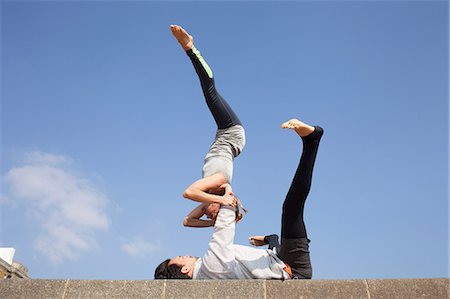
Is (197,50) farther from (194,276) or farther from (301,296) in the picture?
(301,296)

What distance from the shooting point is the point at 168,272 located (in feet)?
15.6

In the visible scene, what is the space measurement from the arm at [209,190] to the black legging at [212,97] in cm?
99

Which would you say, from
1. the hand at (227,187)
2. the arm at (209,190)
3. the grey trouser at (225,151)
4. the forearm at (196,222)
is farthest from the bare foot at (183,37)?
the forearm at (196,222)

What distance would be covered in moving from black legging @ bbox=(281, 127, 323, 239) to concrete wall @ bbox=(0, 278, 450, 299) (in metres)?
0.83

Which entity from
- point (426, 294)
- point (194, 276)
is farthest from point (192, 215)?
point (426, 294)

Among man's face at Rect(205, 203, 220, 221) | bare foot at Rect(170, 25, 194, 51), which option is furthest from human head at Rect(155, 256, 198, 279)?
bare foot at Rect(170, 25, 194, 51)

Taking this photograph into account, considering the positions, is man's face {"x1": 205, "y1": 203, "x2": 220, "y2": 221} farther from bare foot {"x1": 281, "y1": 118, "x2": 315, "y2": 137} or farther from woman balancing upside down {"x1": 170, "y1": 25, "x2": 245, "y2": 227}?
bare foot {"x1": 281, "y1": 118, "x2": 315, "y2": 137}

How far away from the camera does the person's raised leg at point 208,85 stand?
229 inches

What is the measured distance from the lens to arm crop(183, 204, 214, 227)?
546 centimetres

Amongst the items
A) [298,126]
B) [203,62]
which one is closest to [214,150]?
[203,62]

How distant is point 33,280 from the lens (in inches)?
156

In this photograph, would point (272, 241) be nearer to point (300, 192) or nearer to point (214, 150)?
point (300, 192)

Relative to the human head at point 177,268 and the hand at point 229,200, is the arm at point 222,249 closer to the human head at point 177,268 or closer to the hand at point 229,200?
the hand at point 229,200

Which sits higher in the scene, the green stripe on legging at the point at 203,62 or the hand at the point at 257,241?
the green stripe on legging at the point at 203,62
